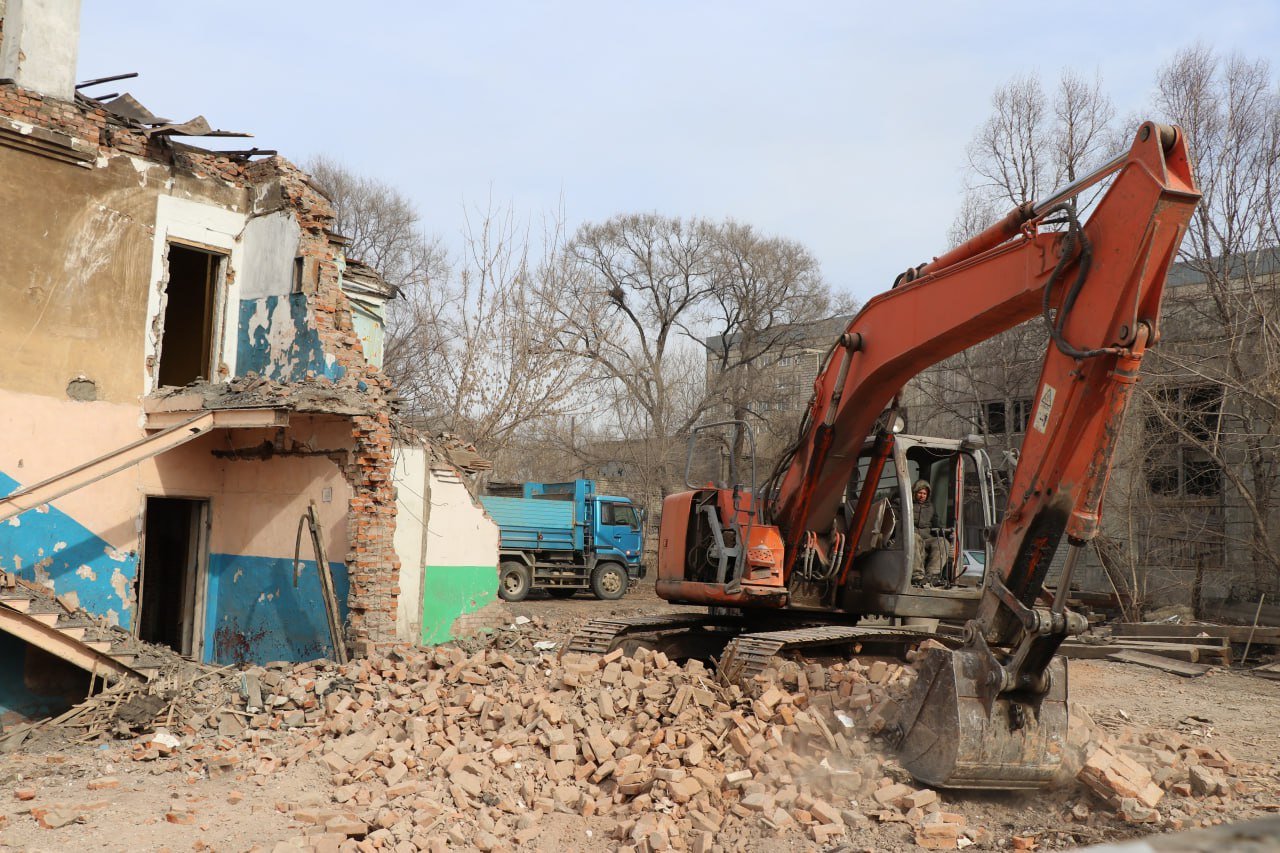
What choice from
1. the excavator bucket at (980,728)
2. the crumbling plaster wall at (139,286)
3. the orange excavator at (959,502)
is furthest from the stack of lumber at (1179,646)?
the crumbling plaster wall at (139,286)

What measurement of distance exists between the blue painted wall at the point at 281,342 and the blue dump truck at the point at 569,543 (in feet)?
31.9

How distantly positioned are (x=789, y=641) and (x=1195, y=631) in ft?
33.8

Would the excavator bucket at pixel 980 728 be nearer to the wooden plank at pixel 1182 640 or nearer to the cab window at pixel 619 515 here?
the wooden plank at pixel 1182 640

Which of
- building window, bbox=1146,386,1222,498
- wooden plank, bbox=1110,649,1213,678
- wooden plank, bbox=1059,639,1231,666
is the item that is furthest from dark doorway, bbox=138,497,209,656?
building window, bbox=1146,386,1222,498

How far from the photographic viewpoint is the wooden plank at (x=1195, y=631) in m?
14.4

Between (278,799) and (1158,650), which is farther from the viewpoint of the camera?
(1158,650)

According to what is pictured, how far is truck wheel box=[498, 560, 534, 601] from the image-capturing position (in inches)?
898

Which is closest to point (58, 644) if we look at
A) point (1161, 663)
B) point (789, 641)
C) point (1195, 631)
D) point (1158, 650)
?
point (789, 641)

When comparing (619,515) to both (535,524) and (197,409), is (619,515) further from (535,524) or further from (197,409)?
(197,409)

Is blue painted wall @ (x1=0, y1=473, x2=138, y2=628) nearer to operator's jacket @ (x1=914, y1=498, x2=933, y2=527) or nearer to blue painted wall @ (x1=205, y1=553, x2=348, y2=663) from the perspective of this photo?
blue painted wall @ (x1=205, y1=553, x2=348, y2=663)

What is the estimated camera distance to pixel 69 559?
37.6 ft

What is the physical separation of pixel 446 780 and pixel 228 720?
3.60m

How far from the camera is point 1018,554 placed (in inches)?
243

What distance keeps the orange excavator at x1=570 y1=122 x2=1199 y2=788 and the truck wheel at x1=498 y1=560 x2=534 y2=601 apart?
1269cm
